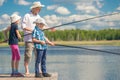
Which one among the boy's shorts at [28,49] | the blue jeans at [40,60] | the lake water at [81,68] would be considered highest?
the boy's shorts at [28,49]

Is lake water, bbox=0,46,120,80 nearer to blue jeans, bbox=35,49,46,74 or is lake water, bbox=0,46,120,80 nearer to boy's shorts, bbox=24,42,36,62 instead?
boy's shorts, bbox=24,42,36,62

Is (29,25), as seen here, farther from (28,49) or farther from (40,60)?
(40,60)

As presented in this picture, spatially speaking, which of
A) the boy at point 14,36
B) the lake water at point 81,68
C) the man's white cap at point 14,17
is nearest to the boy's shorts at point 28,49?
the boy at point 14,36

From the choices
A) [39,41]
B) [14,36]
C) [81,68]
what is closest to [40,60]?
[39,41]

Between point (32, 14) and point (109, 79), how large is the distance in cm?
789

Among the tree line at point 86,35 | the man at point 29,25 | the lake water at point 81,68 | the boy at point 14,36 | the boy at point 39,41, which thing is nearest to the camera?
the boy at point 39,41

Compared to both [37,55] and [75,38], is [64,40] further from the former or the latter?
[37,55]

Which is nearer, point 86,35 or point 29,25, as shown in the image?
point 29,25

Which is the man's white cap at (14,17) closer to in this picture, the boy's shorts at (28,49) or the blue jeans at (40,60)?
the boy's shorts at (28,49)

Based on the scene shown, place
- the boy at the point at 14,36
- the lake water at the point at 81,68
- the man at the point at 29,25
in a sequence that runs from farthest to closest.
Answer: the lake water at the point at 81,68, the man at the point at 29,25, the boy at the point at 14,36

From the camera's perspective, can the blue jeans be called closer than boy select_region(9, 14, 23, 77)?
Yes

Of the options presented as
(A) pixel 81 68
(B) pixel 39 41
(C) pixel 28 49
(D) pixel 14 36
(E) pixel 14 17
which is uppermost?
(E) pixel 14 17

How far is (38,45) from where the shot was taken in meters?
9.27

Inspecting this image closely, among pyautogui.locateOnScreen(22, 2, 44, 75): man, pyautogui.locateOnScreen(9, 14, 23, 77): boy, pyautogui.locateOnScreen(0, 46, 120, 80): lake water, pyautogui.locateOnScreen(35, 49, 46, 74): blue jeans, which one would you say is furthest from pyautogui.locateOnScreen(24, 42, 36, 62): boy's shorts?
pyautogui.locateOnScreen(0, 46, 120, 80): lake water
